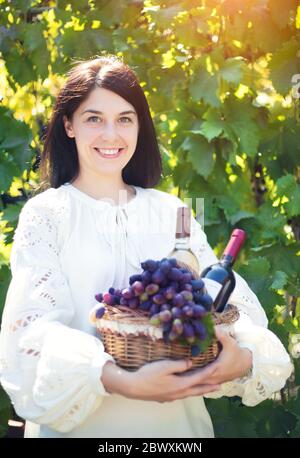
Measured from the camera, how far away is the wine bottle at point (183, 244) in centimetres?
229

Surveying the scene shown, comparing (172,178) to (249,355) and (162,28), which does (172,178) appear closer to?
(162,28)

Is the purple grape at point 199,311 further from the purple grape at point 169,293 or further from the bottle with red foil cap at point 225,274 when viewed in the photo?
the bottle with red foil cap at point 225,274

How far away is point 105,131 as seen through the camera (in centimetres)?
246

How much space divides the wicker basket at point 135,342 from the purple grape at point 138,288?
0.15 feet

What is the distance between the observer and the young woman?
→ 2146 millimetres

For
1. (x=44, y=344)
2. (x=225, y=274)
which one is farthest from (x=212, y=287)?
(x=44, y=344)

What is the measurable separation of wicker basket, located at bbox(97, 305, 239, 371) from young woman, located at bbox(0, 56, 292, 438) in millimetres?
28

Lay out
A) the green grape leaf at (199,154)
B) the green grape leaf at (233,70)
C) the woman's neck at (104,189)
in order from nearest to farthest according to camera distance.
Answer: the woman's neck at (104,189) → the green grape leaf at (233,70) → the green grape leaf at (199,154)

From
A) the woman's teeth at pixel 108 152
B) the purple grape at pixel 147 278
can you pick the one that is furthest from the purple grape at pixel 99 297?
the woman's teeth at pixel 108 152

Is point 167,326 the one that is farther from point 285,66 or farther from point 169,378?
point 285,66

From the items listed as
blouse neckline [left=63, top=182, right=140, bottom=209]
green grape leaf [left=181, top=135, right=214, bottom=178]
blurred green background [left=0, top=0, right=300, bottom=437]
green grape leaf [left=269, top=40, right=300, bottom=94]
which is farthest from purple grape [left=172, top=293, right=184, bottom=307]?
green grape leaf [left=269, top=40, right=300, bottom=94]

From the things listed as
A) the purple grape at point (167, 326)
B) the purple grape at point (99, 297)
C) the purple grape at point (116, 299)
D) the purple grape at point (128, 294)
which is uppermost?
the purple grape at point (128, 294)

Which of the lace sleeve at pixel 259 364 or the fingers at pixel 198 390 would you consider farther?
the lace sleeve at pixel 259 364

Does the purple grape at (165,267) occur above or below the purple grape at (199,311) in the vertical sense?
above
